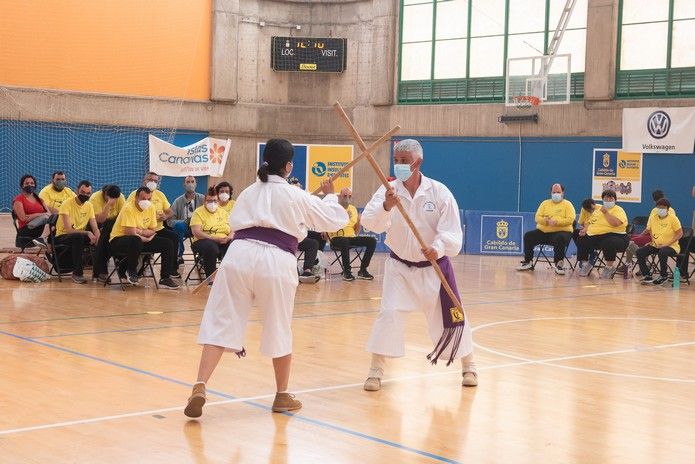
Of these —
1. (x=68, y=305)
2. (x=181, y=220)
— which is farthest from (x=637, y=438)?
(x=181, y=220)

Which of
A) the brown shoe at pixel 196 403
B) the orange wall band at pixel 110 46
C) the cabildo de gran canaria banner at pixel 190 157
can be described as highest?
the orange wall band at pixel 110 46

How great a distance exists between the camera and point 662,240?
1717 centimetres

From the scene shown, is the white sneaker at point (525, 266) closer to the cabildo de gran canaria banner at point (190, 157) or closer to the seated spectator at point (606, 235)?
the seated spectator at point (606, 235)

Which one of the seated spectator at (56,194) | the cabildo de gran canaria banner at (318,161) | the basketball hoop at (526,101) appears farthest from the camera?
the cabildo de gran canaria banner at (318,161)

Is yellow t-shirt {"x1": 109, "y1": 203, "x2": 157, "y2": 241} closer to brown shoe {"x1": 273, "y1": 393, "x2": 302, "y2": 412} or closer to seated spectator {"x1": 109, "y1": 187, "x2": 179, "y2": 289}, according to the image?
seated spectator {"x1": 109, "y1": 187, "x2": 179, "y2": 289}

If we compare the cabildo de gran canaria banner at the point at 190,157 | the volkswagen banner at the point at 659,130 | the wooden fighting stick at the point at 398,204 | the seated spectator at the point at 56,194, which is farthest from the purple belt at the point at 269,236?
the cabildo de gran canaria banner at the point at 190,157

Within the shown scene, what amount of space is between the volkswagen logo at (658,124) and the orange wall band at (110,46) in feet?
39.8

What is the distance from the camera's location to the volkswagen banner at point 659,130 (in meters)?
22.7

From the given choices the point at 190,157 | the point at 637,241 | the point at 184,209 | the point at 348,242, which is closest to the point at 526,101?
the point at 637,241

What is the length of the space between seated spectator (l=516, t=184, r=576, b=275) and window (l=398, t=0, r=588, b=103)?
656 cm

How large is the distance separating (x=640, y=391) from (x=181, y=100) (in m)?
20.4

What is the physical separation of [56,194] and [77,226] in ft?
5.93

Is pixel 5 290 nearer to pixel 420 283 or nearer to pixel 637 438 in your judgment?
pixel 420 283

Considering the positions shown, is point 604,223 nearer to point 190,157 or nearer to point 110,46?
point 190,157
